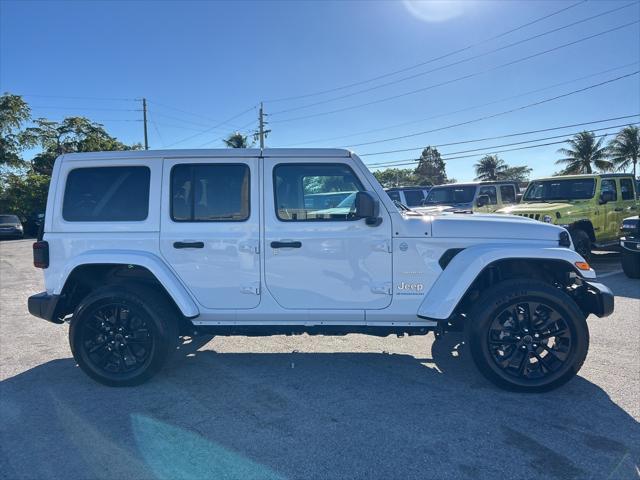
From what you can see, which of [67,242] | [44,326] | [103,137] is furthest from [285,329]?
[103,137]

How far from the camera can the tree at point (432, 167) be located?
206 ft

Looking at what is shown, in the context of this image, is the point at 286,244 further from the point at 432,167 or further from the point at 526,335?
the point at 432,167

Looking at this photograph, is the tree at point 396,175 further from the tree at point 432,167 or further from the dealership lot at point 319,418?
the dealership lot at point 319,418

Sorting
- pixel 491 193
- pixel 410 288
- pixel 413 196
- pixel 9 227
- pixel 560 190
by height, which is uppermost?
pixel 413 196

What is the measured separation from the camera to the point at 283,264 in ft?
12.4

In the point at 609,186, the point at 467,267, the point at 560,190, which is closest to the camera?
the point at 467,267

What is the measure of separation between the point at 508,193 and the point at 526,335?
11311 mm

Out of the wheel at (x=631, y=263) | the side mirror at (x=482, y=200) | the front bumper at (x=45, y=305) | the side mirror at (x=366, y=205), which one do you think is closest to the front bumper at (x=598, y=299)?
the side mirror at (x=366, y=205)

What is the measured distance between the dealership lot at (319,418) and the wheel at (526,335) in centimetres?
18

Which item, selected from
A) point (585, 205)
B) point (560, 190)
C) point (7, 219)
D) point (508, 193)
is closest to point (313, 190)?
point (585, 205)

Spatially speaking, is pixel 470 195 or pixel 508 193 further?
pixel 508 193

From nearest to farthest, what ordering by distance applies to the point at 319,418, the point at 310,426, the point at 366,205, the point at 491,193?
the point at 310,426 < the point at 319,418 < the point at 366,205 < the point at 491,193

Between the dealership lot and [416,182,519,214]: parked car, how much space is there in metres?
8.59

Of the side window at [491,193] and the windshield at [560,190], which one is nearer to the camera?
the windshield at [560,190]
